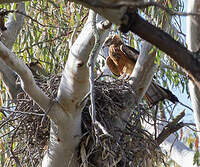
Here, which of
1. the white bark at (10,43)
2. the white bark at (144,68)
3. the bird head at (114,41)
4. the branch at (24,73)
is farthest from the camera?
the bird head at (114,41)

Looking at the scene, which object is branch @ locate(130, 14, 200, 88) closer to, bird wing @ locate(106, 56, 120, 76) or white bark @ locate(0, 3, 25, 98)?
white bark @ locate(0, 3, 25, 98)

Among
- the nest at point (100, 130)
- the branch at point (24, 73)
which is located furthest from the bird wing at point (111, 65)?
the branch at point (24, 73)

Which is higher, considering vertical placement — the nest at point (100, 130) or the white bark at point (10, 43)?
the white bark at point (10, 43)

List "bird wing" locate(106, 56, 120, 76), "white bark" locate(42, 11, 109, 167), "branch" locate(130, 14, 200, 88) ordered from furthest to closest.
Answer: "bird wing" locate(106, 56, 120, 76), "white bark" locate(42, 11, 109, 167), "branch" locate(130, 14, 200, 88)

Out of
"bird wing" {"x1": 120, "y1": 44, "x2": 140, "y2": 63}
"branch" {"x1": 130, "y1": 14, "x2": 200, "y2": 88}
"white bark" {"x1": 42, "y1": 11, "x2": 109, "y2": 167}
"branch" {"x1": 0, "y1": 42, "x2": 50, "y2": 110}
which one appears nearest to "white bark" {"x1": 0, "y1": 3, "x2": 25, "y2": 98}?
"white bark" {"x1": 42, "y1": 11, "x2": 109, "y2": 167}

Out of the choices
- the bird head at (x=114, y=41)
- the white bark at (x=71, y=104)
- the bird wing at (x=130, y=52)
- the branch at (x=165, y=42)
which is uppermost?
the bird head at (x=114, y=41)

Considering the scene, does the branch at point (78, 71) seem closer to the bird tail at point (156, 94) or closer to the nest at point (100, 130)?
the nest at point (100, 130)

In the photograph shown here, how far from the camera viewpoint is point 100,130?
353 centimetres

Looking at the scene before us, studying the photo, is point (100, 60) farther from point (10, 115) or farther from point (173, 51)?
point (173, 51)

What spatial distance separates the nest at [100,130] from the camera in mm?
3568

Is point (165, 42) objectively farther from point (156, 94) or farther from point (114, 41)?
point (114, 41)

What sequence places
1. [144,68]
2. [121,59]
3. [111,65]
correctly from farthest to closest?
[111,65] < [121,59] < [144,68]

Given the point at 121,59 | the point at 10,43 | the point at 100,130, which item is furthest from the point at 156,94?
the point at 10,43

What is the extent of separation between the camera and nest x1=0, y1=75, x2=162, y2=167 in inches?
140
